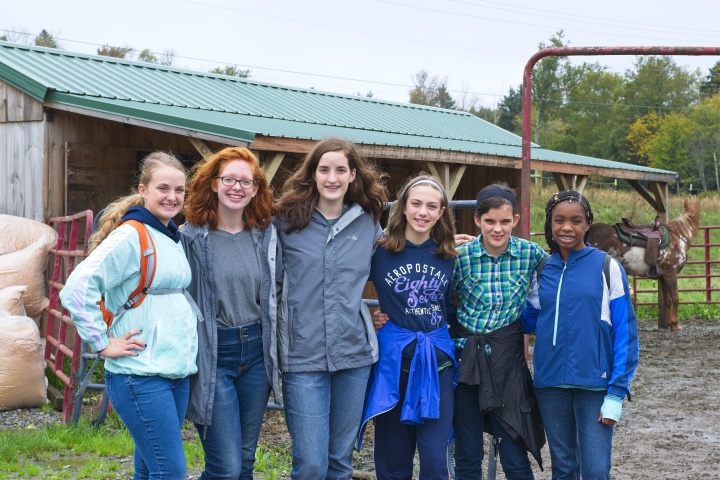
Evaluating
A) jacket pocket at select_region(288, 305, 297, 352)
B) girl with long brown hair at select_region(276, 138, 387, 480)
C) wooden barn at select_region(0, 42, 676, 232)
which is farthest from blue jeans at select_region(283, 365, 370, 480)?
wooden barn at select_region(0, 42, 676, 232)

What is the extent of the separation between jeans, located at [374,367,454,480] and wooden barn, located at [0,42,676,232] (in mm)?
4575

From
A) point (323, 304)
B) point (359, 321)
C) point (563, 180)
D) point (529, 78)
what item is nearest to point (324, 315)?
point (323, 304)

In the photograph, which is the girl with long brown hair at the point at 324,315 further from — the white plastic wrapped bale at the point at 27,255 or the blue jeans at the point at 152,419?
the white plastic wrapped bale at the point at 27,255

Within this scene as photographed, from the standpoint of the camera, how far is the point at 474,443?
354 cm

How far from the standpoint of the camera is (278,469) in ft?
16.6

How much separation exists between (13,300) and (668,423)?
17.9 ft

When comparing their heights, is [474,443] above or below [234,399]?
below

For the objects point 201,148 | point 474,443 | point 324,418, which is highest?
point 201,148

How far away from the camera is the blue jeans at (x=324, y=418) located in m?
3.28

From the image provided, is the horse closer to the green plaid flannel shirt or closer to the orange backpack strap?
the green plaid flannel shirt

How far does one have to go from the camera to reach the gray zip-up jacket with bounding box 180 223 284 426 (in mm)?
3176

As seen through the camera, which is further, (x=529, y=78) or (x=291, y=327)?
(x=529, y=78)

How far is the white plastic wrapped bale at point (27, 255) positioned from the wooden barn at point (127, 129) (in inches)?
26.7

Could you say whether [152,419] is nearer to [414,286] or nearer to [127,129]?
[414,286]
